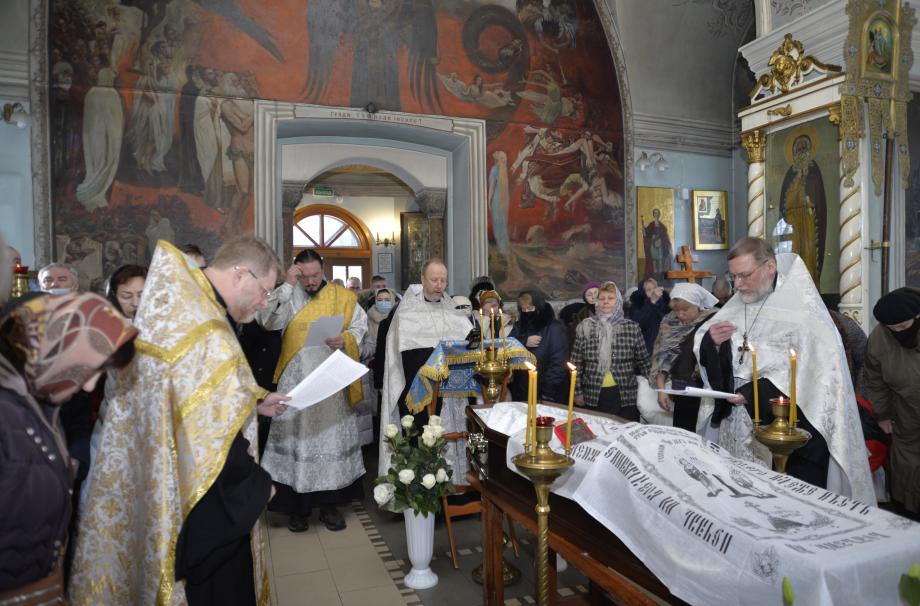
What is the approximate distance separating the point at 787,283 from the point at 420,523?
7.52 ft

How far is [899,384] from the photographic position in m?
4.00

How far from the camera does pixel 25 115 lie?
26.0 feet

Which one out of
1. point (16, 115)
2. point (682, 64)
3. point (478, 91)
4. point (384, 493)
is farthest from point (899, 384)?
point (16, 115)

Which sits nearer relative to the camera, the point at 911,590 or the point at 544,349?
the point at 911,590

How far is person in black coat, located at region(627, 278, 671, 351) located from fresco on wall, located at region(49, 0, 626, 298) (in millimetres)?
3551

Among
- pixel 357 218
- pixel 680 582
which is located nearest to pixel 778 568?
pixel 680 582

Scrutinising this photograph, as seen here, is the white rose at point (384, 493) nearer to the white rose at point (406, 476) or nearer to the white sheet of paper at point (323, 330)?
the white rose at point (406, 476)

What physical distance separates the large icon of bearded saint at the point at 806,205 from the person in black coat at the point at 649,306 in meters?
2.24

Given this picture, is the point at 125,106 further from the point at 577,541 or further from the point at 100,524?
the point at 577,541

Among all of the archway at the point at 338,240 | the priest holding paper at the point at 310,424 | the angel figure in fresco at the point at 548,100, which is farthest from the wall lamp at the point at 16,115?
the archway at the point at 338,240

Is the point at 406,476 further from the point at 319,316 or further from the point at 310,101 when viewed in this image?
the point at 310,101

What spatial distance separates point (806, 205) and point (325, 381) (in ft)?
23.9

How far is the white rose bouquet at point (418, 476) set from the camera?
3621 mm

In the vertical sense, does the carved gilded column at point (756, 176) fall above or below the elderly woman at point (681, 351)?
above
